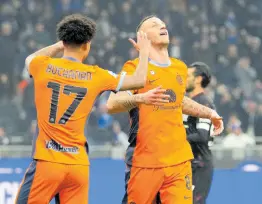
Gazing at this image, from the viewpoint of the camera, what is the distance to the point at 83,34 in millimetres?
6215

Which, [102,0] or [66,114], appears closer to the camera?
[66,114]

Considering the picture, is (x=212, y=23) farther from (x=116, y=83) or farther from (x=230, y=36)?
(x=116, y=83)

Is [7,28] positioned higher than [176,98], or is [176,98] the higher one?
[7,28]

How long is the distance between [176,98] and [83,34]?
5.00 ft

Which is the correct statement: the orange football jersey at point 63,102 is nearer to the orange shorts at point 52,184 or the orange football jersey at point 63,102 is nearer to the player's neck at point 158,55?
the orange shorts at point 52,184

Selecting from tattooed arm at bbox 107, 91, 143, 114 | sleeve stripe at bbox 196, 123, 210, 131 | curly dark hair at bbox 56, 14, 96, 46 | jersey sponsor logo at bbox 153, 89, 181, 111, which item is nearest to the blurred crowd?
sleeve stripe at bbox 196, 123, 210, 131

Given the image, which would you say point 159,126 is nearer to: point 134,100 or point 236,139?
point 134,100

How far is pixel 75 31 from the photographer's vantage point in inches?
244

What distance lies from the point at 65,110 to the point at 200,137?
2.75m

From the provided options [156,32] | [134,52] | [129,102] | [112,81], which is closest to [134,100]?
A: [129,102]

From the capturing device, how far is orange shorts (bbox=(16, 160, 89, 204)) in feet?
20.4

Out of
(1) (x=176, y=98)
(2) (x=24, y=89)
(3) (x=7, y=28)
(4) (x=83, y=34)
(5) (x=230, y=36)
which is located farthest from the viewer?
(5) (x=230, y=36)

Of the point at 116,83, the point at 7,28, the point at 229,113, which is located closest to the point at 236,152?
the point at 229,113

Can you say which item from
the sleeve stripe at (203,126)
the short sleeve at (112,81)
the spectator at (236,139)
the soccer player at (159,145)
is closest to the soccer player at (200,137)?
A: the sleeve stripe at (203,126)
